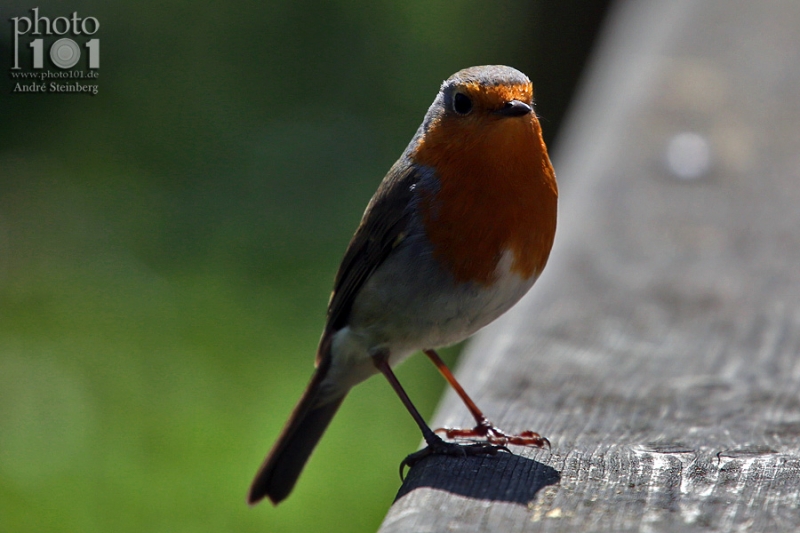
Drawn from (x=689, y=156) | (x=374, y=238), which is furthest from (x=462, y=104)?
(x=689, y=156)

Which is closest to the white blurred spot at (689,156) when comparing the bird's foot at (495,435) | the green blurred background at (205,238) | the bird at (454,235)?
the bird at (454,235)

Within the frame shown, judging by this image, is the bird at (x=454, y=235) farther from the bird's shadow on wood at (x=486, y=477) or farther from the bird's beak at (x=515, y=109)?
the bird's shadow on wood at (x=486, y=477)

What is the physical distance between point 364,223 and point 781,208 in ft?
5.19

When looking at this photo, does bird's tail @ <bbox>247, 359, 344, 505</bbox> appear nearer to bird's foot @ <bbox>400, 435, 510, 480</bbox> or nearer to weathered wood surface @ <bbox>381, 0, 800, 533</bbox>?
weathered wood surface @ <bbox>381, 0, 800, 533</bbox>

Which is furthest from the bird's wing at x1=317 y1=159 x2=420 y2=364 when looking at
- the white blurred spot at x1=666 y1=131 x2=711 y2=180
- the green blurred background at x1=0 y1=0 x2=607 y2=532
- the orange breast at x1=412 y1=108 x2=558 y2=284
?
the green blurred background at x1=0 y1=0 x2=607 y2=532

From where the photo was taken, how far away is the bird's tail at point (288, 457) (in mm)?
3500

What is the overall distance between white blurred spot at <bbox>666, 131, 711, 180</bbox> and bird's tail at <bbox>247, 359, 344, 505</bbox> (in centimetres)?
170

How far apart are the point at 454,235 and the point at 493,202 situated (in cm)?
15

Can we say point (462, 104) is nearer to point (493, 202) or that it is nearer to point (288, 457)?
point (493, 202)

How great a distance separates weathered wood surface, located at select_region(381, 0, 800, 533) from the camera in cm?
196

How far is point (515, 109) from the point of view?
2.89 meters

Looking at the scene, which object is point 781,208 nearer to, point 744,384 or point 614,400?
point 744,384

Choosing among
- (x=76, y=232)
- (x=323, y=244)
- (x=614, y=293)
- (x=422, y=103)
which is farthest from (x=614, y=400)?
(x=422, y=103)

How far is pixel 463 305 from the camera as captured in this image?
9.76 ft
